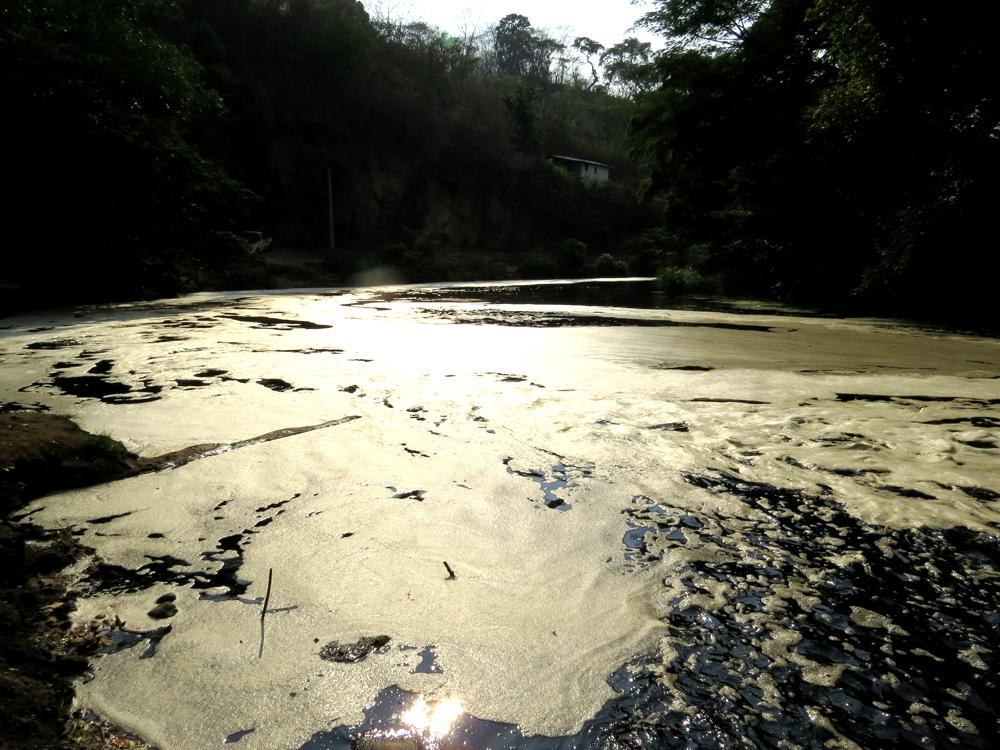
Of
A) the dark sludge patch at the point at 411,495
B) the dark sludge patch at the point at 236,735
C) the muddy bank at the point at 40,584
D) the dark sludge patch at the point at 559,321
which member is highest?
the muddy bank at the point at 40,584

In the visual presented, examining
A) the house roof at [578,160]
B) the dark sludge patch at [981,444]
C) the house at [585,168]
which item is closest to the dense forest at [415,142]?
the dark sludge patch at [981,444]

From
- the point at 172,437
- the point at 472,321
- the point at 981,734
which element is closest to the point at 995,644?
the point at 981,734

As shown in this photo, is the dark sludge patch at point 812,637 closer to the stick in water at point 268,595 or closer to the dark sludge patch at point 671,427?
the stick in water at point 268,595

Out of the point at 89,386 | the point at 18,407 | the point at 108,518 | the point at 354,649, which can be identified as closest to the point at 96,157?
the point at 89,386

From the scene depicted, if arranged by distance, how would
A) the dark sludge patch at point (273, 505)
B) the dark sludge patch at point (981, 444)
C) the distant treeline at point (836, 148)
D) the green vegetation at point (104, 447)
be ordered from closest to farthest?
the dark sludge patch at point (273, 505) → the green vegetation at point (104, 447) → the dark sludge patch at point (981, 444) → the distant treeline at point (836, 148)

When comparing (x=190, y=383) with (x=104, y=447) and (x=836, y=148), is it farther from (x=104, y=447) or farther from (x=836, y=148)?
(x=836, y=148)

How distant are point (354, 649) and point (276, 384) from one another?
343 centimetres

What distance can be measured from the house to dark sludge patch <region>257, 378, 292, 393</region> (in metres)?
40.9

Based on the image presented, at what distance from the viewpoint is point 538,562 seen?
2.22 metres

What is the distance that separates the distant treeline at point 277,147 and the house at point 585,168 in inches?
71.6

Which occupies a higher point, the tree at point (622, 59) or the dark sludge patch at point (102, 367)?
the tree at point (622, 59)

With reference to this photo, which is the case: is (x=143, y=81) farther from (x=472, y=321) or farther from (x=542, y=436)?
(x=542, y=436)

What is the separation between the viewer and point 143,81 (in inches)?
523

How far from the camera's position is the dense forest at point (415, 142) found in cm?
1057
